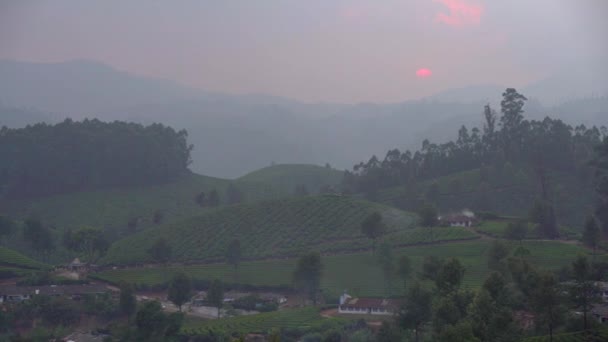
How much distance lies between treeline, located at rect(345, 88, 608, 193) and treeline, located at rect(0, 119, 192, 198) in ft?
67.6

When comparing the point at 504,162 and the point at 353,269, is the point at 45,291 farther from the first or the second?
the point at 504,162

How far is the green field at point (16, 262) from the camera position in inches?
1420

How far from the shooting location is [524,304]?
2181cm

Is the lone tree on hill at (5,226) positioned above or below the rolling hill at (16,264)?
above

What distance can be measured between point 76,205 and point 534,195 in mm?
38557

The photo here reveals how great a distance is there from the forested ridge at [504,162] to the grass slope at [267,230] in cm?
753

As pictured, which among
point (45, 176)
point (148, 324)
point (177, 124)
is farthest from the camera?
point (177, 124)

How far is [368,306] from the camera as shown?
92.7 feet

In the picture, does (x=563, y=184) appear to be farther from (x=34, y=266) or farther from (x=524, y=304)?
(x=34, y=266)

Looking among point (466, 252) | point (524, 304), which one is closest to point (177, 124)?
point (466, 252)

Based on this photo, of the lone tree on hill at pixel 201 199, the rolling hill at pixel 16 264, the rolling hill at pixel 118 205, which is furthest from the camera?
the lone tree on hill at pixel 201 199

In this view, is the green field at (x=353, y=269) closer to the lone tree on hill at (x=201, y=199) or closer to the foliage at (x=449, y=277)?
the foliage at (x=449, y=277)

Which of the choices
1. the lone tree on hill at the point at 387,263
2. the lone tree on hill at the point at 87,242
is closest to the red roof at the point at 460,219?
the lone tree on hill at the point at 387,263

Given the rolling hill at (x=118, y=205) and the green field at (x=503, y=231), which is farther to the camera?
the rolling hill at (x=118, y=205)
